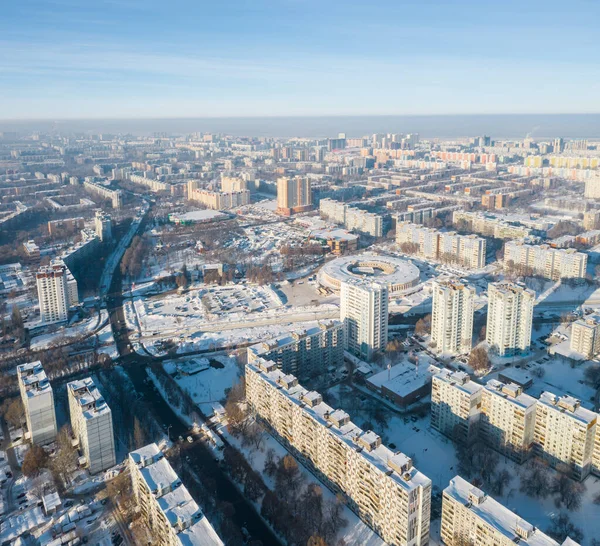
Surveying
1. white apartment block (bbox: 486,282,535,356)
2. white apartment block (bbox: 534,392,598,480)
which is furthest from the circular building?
white apartment block (bbox: 534,392,598,480)

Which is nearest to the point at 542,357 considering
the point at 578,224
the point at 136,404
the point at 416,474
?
the point at 416,474

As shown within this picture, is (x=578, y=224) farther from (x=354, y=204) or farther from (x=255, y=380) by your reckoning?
(x=255, y=380)

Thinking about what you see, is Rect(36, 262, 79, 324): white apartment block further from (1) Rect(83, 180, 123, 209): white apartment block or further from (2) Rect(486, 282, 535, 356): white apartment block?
(1) Rect(83, 180, 123, 209): white apartment block

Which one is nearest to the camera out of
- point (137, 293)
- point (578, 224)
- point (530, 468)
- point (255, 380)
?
point (530, 468)

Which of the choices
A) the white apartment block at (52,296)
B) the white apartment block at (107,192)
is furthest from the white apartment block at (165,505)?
the white apartment block at (107,192)

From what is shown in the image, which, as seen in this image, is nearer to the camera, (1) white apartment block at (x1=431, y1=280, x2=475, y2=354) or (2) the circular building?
(1) white apartment block at (x1=431, y1=280, x2=475, y2=354)

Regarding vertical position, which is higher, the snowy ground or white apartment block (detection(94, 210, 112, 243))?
Answer: white apartment block (detection(94, 210, 112, 243))

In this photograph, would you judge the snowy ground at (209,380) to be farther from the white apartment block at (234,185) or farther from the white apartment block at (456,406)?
the white apartment block at (234,185)
